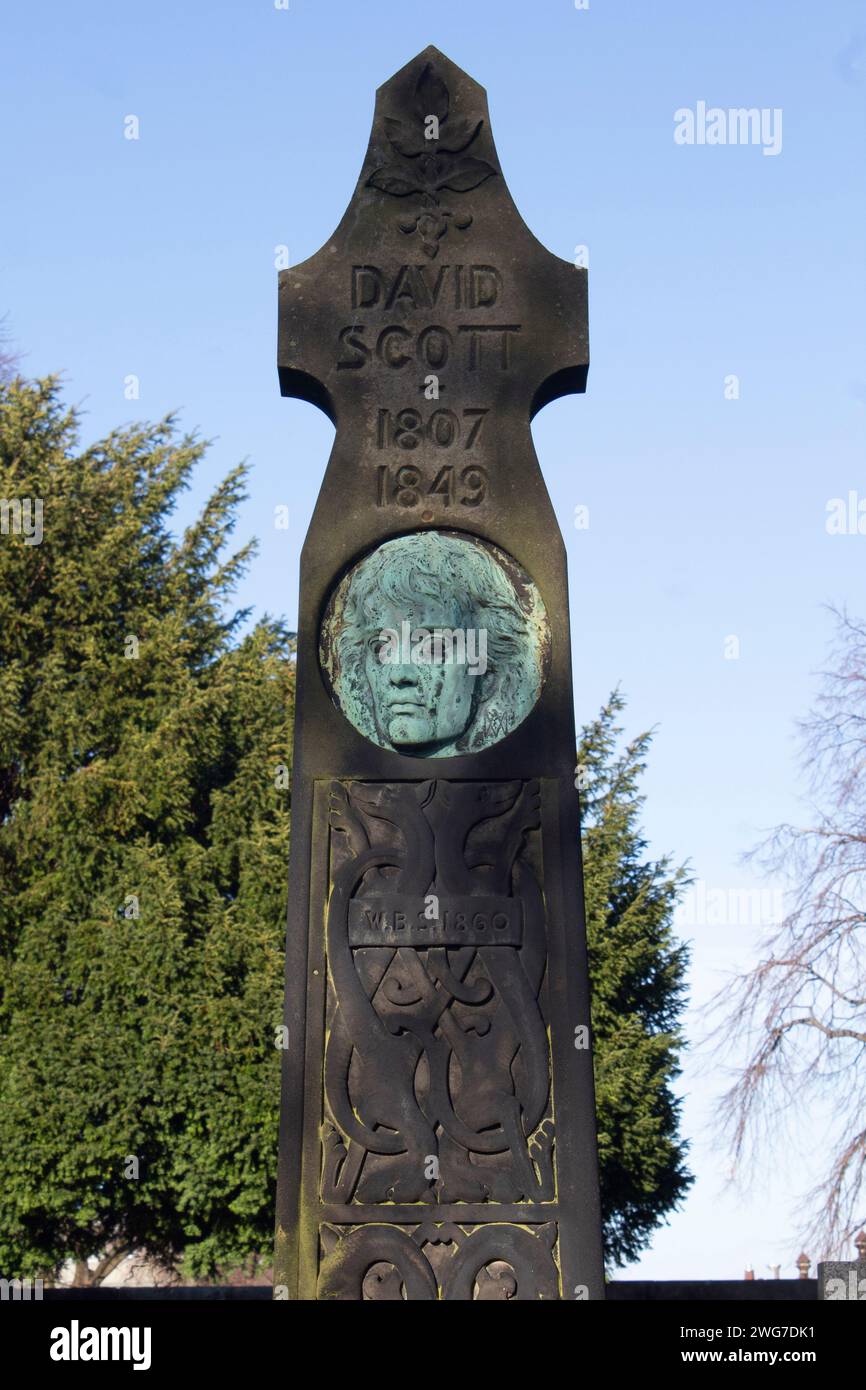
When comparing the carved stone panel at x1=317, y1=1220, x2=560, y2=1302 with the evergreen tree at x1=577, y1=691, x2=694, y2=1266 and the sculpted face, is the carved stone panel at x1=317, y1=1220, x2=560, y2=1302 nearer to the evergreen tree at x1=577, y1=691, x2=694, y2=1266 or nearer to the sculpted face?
the sculpted face

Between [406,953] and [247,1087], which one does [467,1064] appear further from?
[247,1087]

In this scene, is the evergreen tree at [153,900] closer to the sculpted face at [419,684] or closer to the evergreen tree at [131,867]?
the evergreen tree at [131,867]

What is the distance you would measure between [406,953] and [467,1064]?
427 mm

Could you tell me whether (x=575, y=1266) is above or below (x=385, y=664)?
below

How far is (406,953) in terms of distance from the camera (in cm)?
557

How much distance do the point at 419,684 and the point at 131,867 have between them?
1421 cm

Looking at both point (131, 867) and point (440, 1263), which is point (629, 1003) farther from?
point (440, 1263)

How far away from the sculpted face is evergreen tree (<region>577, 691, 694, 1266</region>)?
12930mm

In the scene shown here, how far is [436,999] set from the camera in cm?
553

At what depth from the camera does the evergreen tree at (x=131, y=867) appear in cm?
1798

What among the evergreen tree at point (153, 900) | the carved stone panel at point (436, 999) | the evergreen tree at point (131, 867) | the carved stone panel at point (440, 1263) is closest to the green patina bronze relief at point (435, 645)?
the carved stone panel at point (436, 999)

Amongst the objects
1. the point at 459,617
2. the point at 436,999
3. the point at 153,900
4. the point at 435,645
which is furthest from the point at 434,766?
the point at 153,900
